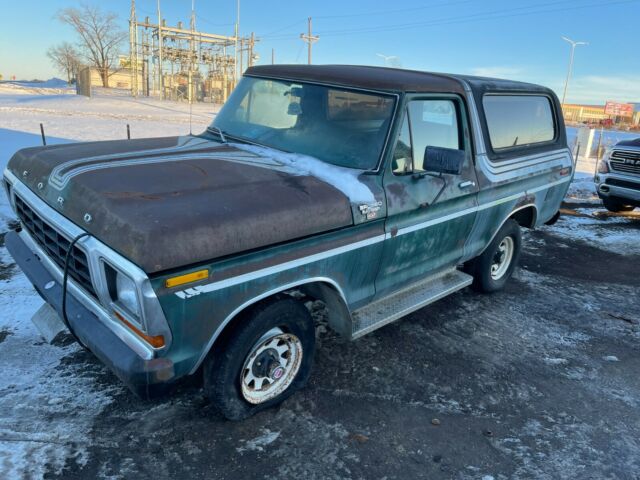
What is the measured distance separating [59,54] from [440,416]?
77.1 metres

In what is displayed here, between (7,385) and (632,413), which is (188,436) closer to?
(7,385)

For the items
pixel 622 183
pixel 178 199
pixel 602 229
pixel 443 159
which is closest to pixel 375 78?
pixel 443 159

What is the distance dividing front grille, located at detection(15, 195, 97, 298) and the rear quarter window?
3.49 meters

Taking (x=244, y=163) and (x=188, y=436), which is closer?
(x=188, y=436)

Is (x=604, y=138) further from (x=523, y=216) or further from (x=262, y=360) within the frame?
(x=262, y=360)

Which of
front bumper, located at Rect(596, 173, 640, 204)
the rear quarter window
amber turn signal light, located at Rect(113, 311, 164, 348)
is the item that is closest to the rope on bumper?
amber turn signal light, located at Rect(113, 311, 164, 348)

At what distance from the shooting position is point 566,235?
7703mm

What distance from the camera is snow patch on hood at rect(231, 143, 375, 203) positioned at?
120 inches

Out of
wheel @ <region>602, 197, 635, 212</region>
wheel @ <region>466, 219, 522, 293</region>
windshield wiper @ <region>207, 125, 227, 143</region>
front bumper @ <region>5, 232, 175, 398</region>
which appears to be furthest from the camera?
wheel @ <region>602, 197, 635, 212</region>

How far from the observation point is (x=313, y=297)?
10.8 feet

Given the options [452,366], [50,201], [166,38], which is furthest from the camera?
[166,38]

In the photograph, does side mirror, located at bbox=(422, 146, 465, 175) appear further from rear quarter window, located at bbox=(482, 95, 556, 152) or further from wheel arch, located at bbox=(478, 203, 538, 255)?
wheel arch, located at bbox=(478, 203, 538, 255)

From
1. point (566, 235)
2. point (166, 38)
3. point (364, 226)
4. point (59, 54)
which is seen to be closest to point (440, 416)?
point (364, 226)

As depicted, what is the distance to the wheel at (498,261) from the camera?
493 cm
